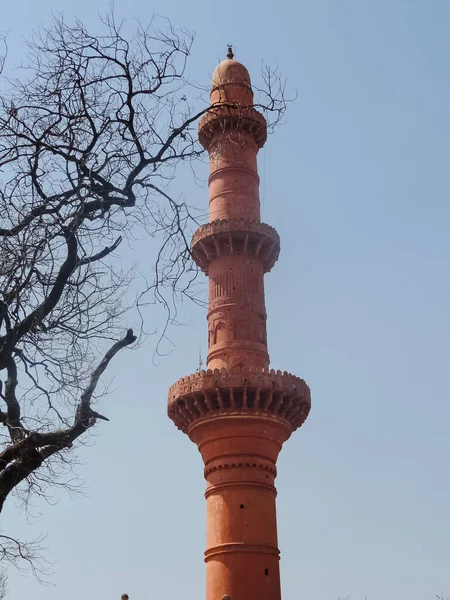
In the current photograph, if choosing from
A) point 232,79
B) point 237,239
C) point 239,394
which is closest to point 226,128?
point 232,79

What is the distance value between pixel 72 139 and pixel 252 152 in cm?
1679

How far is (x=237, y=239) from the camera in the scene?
22.8 meters

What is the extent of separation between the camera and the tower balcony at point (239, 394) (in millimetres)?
20125

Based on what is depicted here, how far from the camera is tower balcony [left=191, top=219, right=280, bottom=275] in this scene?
22.7 meters

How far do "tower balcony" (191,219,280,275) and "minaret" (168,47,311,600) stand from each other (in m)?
0.03

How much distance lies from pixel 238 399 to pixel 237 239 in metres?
5.06

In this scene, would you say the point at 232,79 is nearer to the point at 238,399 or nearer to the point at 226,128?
the point at 226,128

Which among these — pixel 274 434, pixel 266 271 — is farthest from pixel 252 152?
pixel 274 434

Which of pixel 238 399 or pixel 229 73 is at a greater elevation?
pixel 229 73

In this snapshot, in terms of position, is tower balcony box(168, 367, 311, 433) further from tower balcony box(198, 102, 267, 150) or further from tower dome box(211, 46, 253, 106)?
tower dome box(211, 46, 253, 106)

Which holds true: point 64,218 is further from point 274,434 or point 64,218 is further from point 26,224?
point 274,434

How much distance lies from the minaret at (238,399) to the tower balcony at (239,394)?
0.09 ft

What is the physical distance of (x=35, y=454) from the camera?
8.27 m

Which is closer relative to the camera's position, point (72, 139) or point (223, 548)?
point (72, 139)
